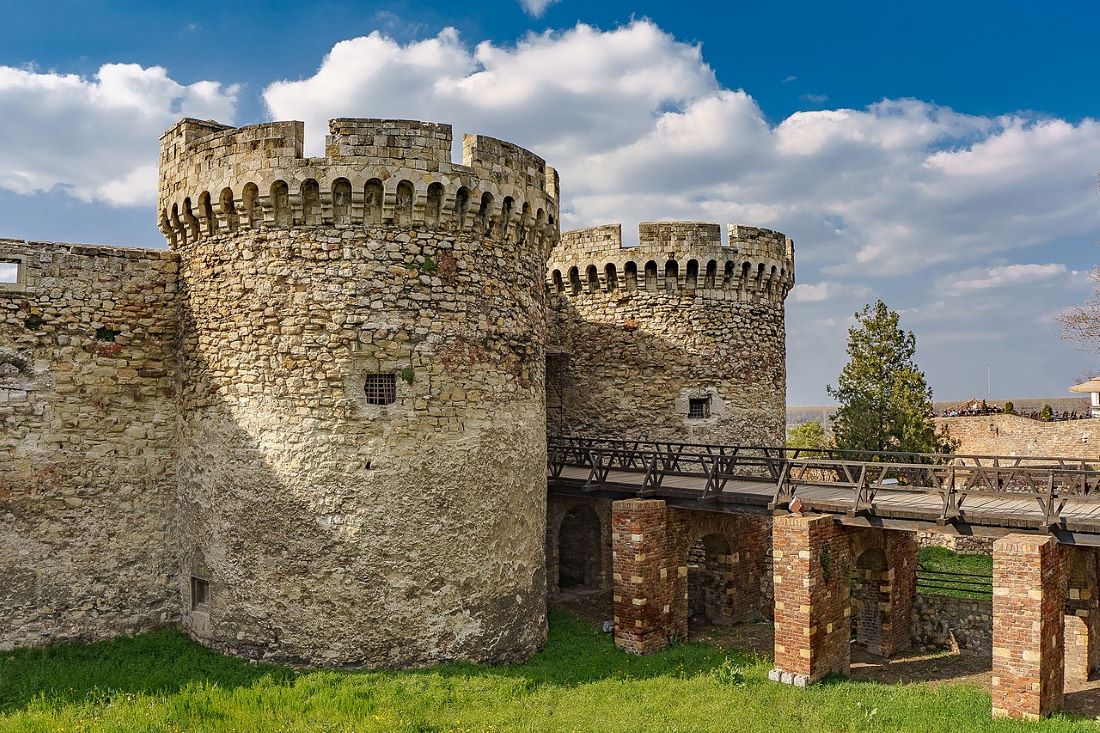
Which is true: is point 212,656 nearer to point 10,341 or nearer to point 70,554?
point 70,554

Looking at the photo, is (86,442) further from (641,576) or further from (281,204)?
(641,576)

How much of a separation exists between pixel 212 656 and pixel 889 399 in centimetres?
2254

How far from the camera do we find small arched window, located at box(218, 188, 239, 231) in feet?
40.2

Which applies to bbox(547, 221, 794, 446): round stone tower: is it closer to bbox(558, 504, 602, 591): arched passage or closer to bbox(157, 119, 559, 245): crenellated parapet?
bbox(558, 504, 602, 591): arched passage

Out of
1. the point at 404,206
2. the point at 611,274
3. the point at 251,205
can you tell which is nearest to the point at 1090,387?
the point at 611,274

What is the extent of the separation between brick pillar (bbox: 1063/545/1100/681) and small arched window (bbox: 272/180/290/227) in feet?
46.7

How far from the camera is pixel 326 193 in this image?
11.8 metres

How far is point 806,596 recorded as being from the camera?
40.8 feet

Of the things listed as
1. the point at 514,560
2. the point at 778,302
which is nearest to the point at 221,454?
the point at 514,560

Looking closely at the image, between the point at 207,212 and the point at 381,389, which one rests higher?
the point at 207,212

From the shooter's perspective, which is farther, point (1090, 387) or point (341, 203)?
point (1090, 387)

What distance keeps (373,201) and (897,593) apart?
40.2 feet

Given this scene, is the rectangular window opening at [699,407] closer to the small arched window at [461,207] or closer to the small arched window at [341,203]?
the small arched window at [461,207]

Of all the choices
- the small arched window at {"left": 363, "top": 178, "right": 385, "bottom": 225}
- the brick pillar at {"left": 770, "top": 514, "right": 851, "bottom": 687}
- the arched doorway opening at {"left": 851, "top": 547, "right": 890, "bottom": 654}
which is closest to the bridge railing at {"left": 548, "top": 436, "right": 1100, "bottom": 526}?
the brick pillar at {"left": 770, "top": 514, "right": 851, "bottom": 687}
